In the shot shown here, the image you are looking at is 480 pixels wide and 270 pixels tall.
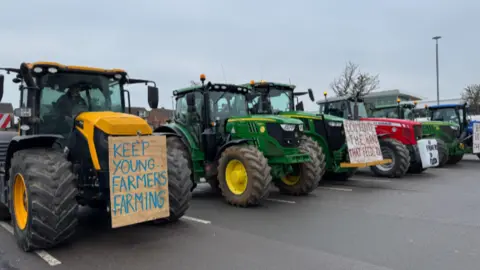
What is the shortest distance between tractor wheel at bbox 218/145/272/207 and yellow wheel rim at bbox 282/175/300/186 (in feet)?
4.86

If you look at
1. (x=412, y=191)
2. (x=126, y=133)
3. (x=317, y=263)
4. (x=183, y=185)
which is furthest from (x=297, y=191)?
(x=126, y=133)

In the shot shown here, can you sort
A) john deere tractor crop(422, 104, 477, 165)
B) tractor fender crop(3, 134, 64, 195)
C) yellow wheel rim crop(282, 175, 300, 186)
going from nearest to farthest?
tractor fender crop(3, 134, 64, 195), yellow wheel rim crop(282, 175, 300, 186), john deere tractor crop(422, 104, 477, 165)

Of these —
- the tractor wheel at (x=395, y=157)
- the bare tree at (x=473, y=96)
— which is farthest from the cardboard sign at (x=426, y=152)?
the bare tree at (x=473, y=96)

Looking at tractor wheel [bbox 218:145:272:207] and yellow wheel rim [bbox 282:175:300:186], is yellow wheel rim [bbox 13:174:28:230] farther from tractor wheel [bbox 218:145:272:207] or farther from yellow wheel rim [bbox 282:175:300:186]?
yellow wheel rim [bbox 282:175:300:186]

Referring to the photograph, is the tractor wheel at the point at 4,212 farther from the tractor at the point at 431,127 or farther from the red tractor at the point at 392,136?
the tractor at the point at 431,127

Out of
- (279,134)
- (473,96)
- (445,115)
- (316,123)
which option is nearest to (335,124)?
(316,123)

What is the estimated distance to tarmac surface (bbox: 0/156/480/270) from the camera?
14.2 ft

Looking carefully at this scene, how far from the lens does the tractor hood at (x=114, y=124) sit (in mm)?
4715

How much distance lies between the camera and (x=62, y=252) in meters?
4.66

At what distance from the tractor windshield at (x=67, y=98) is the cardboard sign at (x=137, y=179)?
1.33 metres

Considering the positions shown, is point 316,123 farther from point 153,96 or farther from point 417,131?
point 153,96

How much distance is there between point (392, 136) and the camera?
11.5 meters

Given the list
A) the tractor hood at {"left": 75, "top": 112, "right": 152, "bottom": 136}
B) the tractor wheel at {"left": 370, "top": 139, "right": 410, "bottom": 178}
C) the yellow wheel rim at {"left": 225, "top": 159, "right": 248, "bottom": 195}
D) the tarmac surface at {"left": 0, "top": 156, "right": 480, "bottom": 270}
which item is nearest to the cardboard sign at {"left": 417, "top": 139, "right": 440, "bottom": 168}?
the tractor wheel at {"left": 370, "top": 139, "right": 410, "bottom": 178}

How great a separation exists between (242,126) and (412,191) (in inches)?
173
